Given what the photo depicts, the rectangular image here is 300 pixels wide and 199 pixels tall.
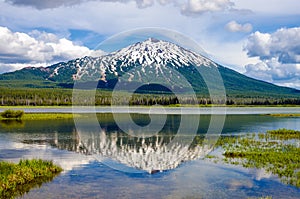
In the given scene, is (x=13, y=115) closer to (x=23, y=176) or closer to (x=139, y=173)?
(x=23, y=176)

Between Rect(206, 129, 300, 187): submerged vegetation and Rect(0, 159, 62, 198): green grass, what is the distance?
16.3m

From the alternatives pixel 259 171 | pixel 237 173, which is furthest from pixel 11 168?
pixel 259 171

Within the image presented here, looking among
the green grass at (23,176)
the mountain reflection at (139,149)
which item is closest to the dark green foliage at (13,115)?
the mountain reflection at (139,149)

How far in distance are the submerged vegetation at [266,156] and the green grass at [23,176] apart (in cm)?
1633

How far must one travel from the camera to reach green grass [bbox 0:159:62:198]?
2295cm

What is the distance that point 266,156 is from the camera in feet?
116

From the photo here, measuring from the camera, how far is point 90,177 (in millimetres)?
27219

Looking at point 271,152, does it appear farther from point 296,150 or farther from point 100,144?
point 100,144

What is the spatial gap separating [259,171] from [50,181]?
16.6m

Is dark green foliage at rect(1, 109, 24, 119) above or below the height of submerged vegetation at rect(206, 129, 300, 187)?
above

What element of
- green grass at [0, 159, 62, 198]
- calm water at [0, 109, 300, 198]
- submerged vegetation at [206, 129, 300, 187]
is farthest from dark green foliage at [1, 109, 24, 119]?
green grass at [0, 159, 62, 198]

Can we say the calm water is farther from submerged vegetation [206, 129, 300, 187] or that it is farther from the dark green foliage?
the dark green foliage

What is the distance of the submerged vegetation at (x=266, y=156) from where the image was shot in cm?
2845

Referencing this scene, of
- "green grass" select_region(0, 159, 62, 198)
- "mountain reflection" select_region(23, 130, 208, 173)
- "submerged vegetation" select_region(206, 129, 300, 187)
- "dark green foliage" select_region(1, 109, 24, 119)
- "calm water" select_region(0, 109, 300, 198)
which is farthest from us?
"dark green foliage" select_region(1, 109, 24, 119)
